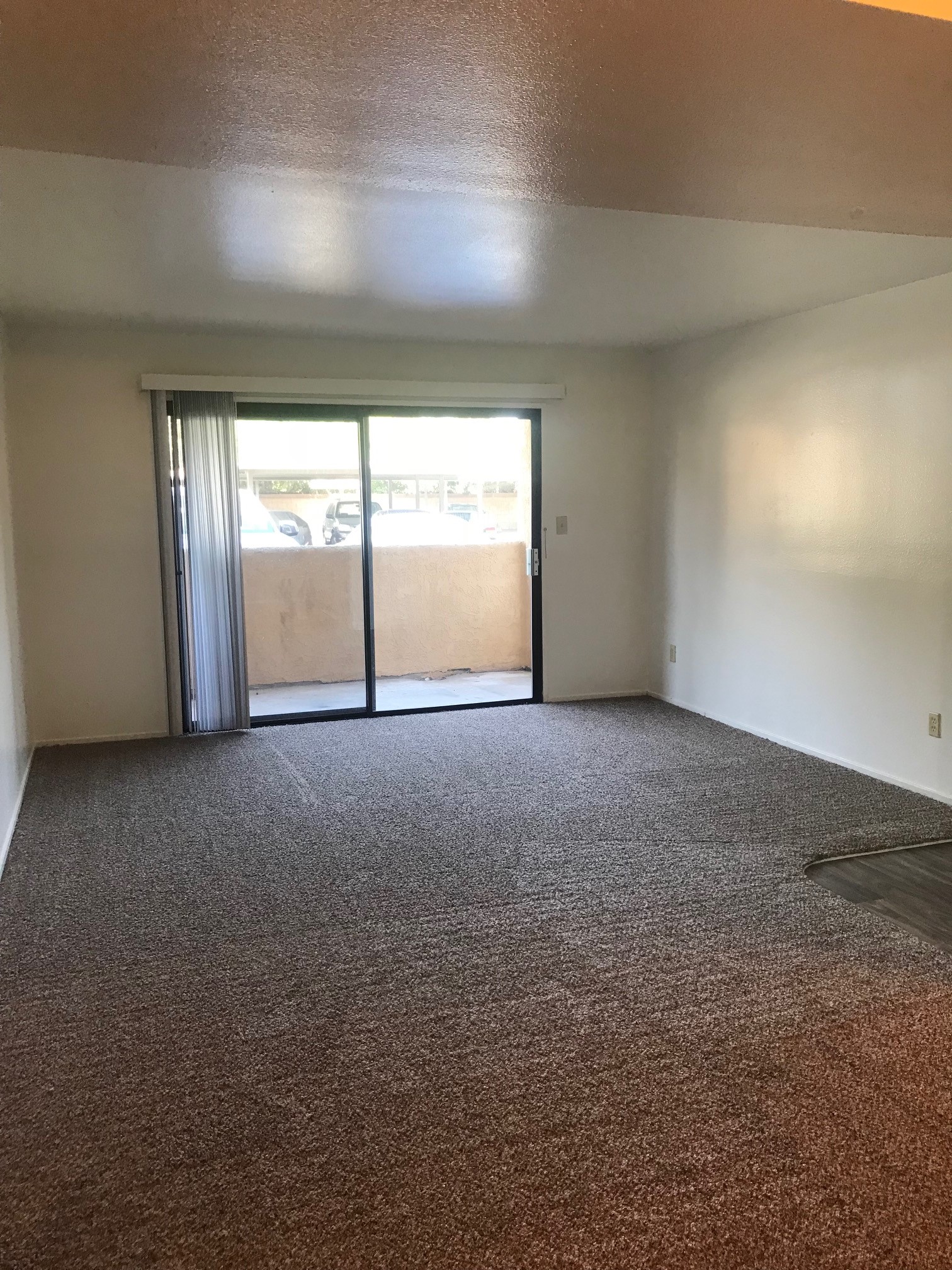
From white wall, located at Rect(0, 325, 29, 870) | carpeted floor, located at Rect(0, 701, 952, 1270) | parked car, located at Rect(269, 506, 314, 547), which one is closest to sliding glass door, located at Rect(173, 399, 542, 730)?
parked car, located at Rect(269, 506, 314, 547)

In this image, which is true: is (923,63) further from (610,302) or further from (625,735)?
(625,735)

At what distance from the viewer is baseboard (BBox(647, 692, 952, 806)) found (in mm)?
3969

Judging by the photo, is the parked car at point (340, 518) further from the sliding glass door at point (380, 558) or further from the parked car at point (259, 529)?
the parked car at point (259, 529)

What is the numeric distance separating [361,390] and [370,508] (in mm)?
717

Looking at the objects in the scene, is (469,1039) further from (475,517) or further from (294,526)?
(475,517)

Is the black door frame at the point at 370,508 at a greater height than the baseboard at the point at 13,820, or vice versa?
the black door frame at the point at 370,508

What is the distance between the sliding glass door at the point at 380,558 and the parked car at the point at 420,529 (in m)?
0.01

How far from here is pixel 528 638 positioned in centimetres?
729

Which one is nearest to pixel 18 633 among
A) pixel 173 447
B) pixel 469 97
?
pixel 173 447

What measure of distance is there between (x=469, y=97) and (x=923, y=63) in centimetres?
79

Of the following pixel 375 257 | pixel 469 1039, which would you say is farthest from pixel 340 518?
pixel 469 1039

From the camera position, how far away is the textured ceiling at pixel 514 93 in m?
1.39

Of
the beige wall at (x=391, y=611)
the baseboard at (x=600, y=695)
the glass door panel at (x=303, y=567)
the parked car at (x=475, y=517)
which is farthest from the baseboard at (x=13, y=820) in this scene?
the parked car at (x=475, y=517)

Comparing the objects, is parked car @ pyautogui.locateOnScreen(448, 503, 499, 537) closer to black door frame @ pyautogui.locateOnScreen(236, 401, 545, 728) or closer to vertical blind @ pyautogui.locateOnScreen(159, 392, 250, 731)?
black door frame @ pyautogui.locateOnScreen(236, 401, 545, 728)
